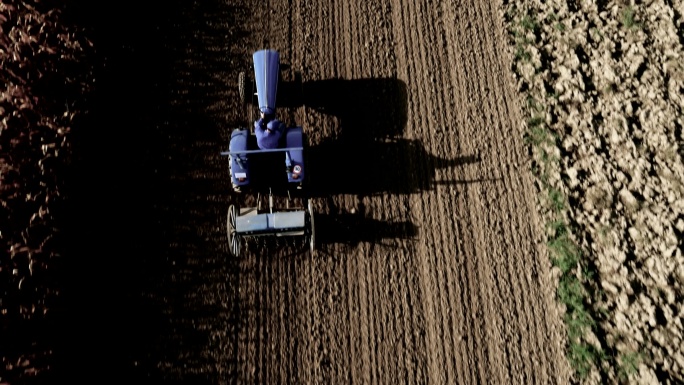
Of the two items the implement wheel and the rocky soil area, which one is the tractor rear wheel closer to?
the implement wheel

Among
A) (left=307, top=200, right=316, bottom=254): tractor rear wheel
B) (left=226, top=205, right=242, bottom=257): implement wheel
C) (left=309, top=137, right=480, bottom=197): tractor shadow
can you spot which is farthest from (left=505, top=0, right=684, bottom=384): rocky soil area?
(left=226, top=205, right=242, bottom=257): implement wheel

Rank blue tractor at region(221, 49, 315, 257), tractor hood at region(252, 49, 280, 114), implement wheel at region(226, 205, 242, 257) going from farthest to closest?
tractor hood at region(252, 49, 280, 114) < implement wheel at region(226, 205, 242, 257) < blue tractor at region(221, 49, 315, 257)

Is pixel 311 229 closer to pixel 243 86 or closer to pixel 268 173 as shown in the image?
pixel 268 173

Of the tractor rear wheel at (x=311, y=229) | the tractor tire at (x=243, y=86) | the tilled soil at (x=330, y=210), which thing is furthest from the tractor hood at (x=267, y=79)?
the tractor rear wheel at (x=311, y=229)

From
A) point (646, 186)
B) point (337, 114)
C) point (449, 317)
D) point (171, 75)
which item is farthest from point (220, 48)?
point (646, 186)

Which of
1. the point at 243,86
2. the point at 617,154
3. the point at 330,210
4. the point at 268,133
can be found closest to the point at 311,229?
the point at 330,210

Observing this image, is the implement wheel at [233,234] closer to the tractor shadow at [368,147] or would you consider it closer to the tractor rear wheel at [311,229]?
the tractor rear wheel at [311,229]

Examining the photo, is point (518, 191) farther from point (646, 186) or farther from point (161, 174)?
point (161, 174)
